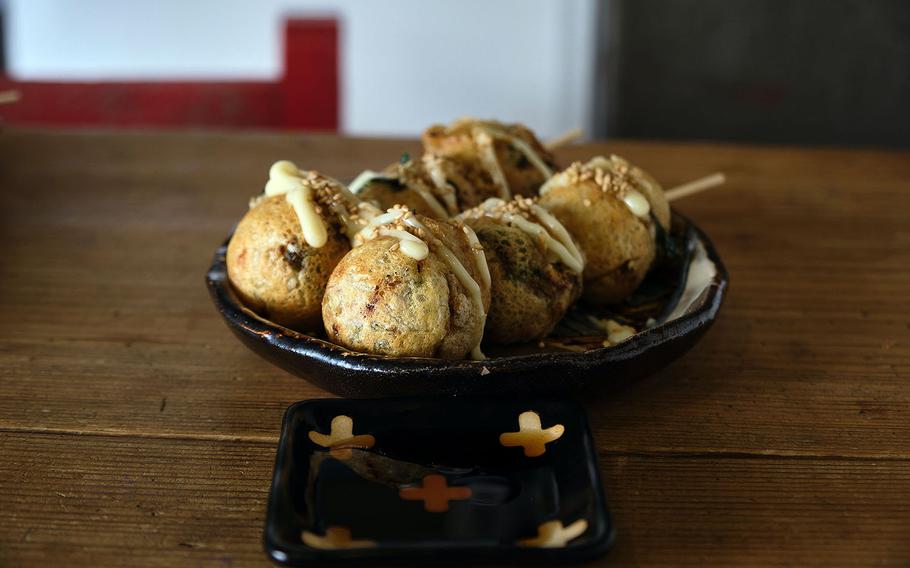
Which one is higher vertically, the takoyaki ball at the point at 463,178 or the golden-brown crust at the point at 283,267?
the takoyaki ball at the point at 463,178

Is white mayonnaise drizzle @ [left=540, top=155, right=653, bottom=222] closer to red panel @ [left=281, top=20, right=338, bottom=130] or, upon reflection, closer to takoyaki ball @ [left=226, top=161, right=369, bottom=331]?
takoyaki ball @ [left=226, top=161, right=369, bottom=331]

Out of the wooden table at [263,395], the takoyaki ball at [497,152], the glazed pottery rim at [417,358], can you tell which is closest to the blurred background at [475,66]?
the wooden table at [263,395]

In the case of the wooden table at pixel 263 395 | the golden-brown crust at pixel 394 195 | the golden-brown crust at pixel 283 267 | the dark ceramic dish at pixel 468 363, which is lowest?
the wooden table at pixel 263 395

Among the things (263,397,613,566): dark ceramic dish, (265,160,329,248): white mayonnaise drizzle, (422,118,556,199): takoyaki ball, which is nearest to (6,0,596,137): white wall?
(422,118,556,199): takoyaki ball

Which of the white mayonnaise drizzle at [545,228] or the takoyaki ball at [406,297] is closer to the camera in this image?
the takoyaki ball at [406,297]

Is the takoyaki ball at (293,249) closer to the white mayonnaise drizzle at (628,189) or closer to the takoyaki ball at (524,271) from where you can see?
the takoyaki ball at (524,271)

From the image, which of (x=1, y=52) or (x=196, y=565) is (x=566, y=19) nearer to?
(x=1, y=52)

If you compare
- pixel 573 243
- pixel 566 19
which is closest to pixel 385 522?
pixel 573 243
